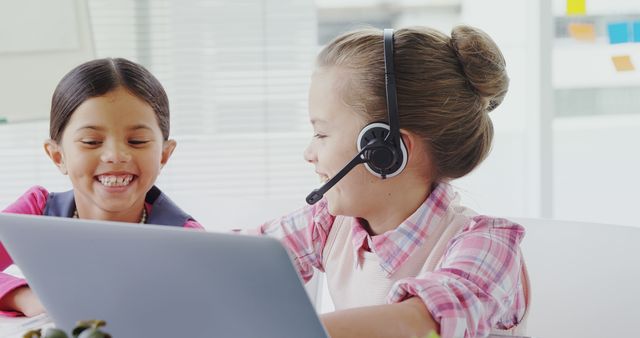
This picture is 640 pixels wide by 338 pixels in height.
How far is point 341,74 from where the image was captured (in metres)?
1.27

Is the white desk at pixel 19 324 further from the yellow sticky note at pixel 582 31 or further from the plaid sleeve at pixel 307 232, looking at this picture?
the yellow sticky note at pixel 582 31

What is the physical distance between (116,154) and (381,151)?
46cm

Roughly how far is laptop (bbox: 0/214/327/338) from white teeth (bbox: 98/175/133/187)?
0.64 meters

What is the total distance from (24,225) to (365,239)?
0.72 meters

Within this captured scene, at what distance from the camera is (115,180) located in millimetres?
1413

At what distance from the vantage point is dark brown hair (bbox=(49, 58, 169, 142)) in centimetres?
144

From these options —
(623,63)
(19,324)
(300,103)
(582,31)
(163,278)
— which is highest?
(582,31)

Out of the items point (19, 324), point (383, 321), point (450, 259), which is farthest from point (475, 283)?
point (19, 324)

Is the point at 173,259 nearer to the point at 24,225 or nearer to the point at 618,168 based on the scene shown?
the point at 24,225

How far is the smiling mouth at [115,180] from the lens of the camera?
1.41m

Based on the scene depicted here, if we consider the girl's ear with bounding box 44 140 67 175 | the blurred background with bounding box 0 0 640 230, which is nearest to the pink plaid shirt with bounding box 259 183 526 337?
the girl's ear with bounding box 44 140 67 175

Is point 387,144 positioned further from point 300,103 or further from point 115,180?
point 300,103

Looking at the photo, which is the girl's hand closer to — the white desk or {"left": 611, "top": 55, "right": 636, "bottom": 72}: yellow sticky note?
the white desk

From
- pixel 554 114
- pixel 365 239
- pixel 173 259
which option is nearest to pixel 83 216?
pixel 365 239
